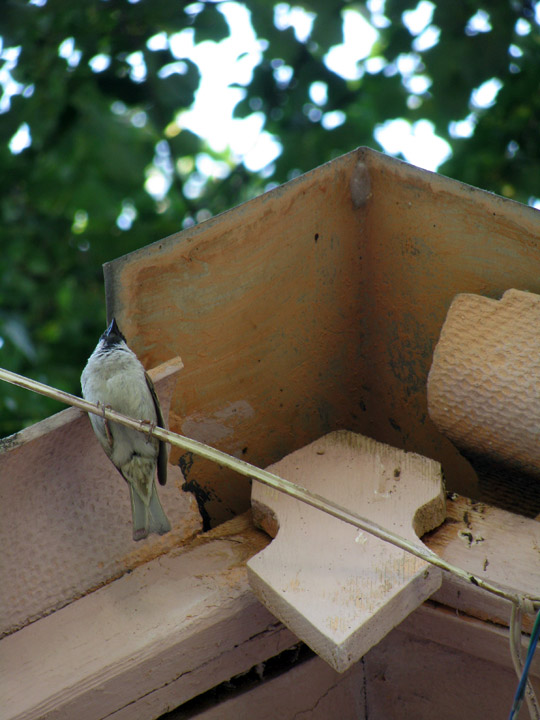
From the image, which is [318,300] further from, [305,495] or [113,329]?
[305,495]

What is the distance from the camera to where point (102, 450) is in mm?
1351

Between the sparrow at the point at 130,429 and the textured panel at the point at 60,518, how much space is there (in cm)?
4

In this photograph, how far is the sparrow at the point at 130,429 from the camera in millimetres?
1285

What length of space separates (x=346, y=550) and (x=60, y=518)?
1.44ft

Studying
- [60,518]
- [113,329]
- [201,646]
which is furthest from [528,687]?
[113,329]

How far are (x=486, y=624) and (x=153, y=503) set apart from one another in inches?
21.9

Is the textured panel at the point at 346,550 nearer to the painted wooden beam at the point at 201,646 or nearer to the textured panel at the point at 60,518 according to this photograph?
the painted wooden beam at the point at 201,646

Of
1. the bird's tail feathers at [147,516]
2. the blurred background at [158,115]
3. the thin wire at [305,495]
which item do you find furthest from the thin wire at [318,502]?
the blurred background at [158,115]

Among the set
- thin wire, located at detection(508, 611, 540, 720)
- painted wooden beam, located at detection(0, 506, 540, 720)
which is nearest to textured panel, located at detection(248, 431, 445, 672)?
painted wooden beam, located at detection(0, 506, 540, 720)

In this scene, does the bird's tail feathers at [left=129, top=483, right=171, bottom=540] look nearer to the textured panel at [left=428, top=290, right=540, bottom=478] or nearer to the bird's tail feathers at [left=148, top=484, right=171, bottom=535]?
the bird's tail feathers at [left=148, top=484, right=171, bottom=535]

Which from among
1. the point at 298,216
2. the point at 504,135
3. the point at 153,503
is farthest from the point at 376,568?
the point at 504,135

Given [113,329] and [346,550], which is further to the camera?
[113,329]

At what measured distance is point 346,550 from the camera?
1261 millimetres

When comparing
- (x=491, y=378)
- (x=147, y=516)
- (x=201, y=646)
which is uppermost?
(x=491, y=378)
